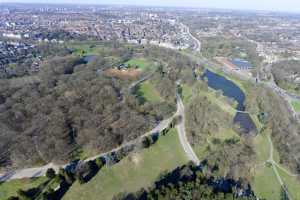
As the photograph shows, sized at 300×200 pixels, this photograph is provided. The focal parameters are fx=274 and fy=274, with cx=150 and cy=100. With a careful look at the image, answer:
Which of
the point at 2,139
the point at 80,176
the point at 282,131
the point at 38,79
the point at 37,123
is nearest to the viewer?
the point at 80,176

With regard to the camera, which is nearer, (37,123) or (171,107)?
(37,123)

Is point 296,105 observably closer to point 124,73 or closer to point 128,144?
point 128,144

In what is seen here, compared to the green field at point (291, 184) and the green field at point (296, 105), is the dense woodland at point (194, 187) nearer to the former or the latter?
the green field at point (291, 184)

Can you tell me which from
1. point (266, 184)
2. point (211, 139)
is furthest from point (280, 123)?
point (266, 184)

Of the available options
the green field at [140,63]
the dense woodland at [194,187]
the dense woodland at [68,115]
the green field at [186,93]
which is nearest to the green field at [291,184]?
the dense woodland at [194,187]

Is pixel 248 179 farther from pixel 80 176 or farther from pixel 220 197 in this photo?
Answer: pixel 80 176

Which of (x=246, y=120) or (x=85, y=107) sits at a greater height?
(x=85, y=107)

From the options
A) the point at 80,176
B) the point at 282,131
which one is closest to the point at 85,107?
the point at 80,176

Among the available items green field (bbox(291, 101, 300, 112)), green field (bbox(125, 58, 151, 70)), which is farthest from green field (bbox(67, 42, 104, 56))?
green field (bbox(291, 101, 300, 112))

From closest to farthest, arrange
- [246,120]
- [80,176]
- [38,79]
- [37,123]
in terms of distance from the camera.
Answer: [80,176]
[37,123]
[246,120]
[38,79]
